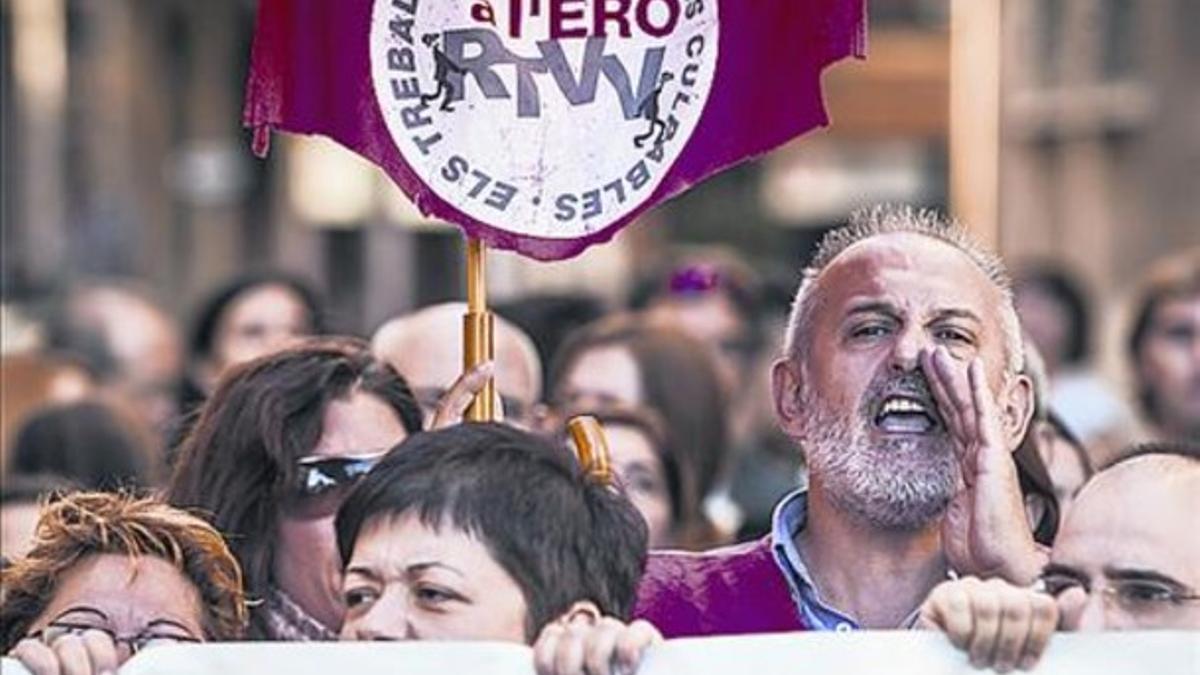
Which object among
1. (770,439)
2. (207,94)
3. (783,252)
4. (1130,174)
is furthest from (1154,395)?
(207,94)

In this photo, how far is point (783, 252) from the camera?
33.2 metres

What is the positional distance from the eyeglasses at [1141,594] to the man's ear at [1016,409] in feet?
2.02

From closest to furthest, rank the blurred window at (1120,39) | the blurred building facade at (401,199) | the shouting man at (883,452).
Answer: the shouting man at (883,452)
the blurred building facade at (401,199)
the blurred window at (1120,39)

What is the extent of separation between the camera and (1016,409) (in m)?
6.89

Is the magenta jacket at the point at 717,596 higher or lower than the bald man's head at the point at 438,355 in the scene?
lower

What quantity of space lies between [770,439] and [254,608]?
193 inches

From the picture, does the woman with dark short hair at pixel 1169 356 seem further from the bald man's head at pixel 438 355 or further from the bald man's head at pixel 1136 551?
the bald man's head at pixel 1136 551

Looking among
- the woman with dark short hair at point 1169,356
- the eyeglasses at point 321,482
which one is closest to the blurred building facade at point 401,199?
the woman with dark short hair at point 1169,356

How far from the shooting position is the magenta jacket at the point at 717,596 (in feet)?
22.0

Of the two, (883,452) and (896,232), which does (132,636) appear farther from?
(896,232)

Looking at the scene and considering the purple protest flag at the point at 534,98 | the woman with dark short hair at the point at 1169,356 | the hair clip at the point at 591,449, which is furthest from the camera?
the woman with dark short hair at the point at 1169,356

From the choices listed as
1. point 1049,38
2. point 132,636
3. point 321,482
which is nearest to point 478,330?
point 321,482

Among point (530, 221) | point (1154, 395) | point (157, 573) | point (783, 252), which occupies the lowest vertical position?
point (783, 252)

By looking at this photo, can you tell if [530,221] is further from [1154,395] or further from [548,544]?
[1154,395]
